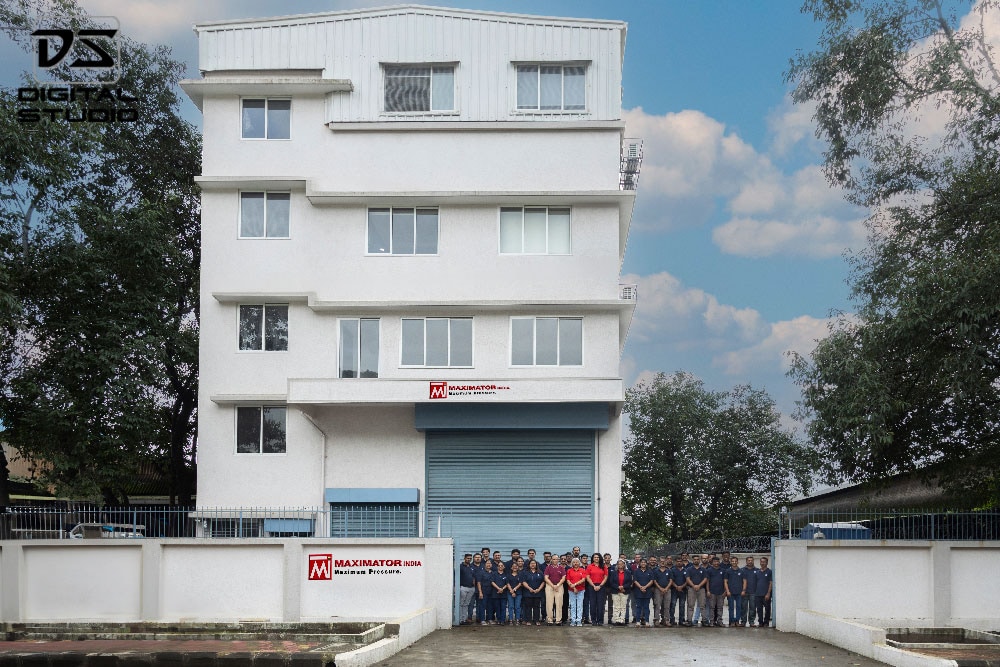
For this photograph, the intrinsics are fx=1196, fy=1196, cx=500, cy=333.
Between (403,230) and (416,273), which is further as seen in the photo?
(403,230)

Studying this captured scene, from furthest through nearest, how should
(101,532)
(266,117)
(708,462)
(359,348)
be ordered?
(708,462) → (266,117) → (359,348) → (101,532)

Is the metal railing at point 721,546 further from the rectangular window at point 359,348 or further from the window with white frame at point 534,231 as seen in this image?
the rectangular window at point 359,348

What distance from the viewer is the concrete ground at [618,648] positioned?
58.5ft

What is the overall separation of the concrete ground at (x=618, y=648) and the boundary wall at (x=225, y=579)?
1.48 m

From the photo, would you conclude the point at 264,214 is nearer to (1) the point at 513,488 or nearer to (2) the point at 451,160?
(2) the point at 451,160

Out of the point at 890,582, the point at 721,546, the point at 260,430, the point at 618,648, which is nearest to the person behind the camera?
the point at 618,648

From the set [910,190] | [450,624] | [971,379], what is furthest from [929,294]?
[450,624]

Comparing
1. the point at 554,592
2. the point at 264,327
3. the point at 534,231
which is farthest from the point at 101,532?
the point at 534,231

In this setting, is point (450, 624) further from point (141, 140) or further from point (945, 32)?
point (141, 140)

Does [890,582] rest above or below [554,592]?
above

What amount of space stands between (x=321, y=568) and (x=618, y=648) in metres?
6.77

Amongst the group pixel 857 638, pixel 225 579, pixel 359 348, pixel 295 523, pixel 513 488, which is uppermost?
pixel 359 348

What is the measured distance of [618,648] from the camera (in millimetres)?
19703

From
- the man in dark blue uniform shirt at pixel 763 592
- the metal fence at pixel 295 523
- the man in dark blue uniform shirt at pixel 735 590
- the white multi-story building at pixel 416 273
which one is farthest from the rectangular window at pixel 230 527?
the man in dark blue uniform shirt at pixel 763 592
